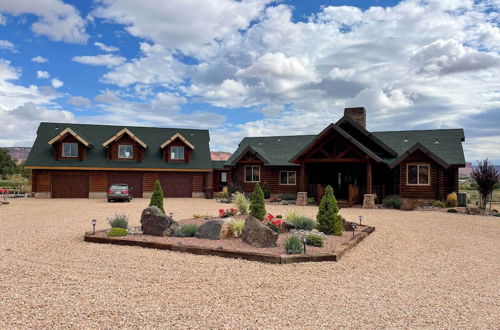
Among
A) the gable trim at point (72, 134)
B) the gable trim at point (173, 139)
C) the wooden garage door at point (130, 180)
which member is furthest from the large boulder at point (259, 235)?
the gable trim at point (72, 134)

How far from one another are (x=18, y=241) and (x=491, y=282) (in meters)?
12.4

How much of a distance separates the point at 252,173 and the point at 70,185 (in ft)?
49.5

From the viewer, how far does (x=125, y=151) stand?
32094mm

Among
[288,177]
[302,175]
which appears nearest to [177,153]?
[288,177]

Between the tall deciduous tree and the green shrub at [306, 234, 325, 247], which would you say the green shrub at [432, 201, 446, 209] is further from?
the green shrub at [306, 234, 325, 247]

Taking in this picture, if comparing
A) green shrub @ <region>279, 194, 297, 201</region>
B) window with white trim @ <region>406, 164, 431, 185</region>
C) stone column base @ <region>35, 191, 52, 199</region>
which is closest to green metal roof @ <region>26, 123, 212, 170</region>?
stone column base @ <region>35, 191, 52, 199</region>

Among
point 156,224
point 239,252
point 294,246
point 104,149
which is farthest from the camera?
point 104,149

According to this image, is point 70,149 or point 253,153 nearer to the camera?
point 253,153

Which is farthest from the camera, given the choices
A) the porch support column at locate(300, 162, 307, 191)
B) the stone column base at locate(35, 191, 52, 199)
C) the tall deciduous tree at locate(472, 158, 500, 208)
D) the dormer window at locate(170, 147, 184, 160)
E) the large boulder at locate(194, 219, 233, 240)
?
the dormer window at locate(170, 147, 184, 160)

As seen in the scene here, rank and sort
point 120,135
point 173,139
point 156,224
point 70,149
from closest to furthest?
point 156,224 → point 70,149 → point 120,135 → point 173,139

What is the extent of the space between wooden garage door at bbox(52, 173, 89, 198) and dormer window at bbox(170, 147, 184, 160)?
23.7 feet

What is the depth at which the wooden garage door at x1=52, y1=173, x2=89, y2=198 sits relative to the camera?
99.6 feet

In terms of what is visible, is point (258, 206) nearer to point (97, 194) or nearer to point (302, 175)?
point (302, 175)

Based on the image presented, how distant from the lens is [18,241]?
36.6 ft
